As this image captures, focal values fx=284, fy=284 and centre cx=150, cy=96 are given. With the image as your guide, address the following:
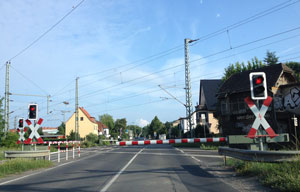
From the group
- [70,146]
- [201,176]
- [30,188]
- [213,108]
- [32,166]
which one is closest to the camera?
[30,188]

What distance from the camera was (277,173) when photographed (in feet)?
24.9

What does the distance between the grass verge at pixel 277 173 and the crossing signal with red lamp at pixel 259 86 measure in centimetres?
216

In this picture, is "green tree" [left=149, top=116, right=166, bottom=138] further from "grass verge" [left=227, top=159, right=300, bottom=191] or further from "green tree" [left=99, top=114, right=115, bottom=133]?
"grass verge" [left=227, top=159, right=300, bottom=191]

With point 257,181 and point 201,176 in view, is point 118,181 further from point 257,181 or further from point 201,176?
point 257,181

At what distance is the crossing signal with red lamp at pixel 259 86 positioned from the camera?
9172 millimetres

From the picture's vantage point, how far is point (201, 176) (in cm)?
994

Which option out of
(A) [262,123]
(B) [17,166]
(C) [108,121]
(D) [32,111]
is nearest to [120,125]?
(C) [108,121]

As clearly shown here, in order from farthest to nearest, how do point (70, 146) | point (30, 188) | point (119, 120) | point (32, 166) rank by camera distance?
point (119, 120) → point (70, 146) → point (32, 166) → point (30, 188)

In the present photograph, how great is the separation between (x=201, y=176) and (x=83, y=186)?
410 cm

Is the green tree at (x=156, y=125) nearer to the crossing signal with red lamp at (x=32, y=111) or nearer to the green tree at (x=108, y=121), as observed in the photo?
the green tree at (x=108, y=121)

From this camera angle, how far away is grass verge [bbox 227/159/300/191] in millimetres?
6396

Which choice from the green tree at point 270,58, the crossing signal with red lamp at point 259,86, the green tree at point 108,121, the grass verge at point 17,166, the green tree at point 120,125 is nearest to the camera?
the crossing signal with red lamp at point 259,86

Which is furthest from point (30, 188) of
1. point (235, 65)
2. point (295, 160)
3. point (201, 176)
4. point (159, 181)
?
point (235, 65)

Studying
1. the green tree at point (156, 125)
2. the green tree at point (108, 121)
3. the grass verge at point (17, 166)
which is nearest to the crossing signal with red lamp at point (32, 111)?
the grass verge at point (17, 166)
